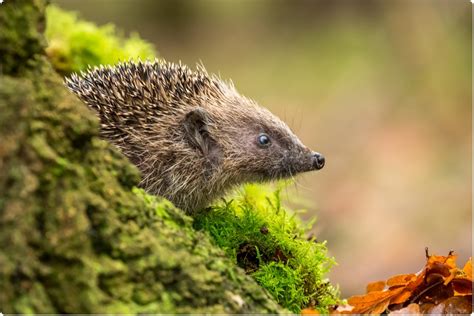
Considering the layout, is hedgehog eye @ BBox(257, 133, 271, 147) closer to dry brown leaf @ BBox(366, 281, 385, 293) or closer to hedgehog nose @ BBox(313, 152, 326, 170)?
hedgehog nose @ BBox(313, 152, 326, 170)

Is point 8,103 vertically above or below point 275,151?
below

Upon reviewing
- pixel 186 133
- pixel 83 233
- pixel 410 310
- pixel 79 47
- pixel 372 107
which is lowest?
pixel 410 310

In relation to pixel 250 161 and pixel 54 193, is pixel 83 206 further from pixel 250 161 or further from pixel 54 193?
pixel 250 161

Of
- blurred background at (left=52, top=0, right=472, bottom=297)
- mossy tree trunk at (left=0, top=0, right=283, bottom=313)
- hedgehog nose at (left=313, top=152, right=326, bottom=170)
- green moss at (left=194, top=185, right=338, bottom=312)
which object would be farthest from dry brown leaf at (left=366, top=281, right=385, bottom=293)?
blurred background at (left=52, top=0, right=472, bottom=297)

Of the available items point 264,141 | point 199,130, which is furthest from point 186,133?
point 264,141

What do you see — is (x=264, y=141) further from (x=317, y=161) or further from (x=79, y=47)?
(x=79, y=47)

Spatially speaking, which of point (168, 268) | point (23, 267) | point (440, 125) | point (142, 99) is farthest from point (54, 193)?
point (440, 125)

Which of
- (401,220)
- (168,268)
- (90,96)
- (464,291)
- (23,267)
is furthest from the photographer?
(401,220)
